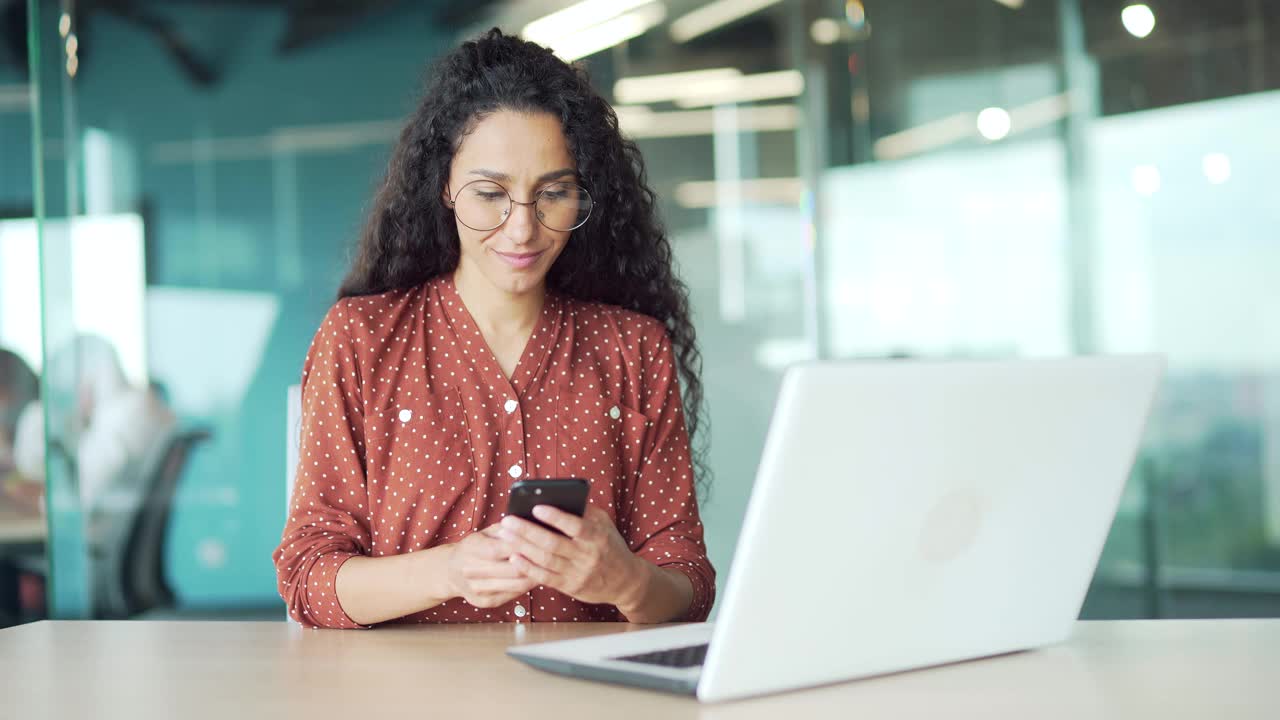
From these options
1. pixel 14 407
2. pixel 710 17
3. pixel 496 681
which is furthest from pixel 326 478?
pixel 14 407

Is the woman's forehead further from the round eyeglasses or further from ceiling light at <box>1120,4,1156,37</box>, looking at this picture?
ceiling light at <box>1120,4,1156,37</box>

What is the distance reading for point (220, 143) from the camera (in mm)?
4652

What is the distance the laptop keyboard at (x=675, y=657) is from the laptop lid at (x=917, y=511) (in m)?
0.13

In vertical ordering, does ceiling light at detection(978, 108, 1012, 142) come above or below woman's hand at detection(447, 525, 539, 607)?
above

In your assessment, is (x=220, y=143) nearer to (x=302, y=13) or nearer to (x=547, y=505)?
(x=302, y=13)

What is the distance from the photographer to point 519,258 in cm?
189

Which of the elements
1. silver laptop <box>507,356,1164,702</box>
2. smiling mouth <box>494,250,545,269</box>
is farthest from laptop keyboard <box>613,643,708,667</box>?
smiling mouth <box>494,250,545,269</box>

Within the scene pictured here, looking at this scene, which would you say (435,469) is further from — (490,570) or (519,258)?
(490,570)

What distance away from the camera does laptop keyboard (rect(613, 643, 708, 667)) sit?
121cm

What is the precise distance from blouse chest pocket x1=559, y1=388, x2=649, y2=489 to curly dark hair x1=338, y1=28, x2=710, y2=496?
0.25 meters

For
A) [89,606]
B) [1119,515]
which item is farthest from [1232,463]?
[89,606]

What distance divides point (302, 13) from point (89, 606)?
2.31m

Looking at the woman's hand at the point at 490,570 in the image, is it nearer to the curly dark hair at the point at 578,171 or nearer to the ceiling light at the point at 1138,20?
the curly dark hair at the point at 578,171

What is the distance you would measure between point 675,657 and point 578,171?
0.97 meters
